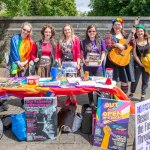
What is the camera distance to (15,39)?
6.07 metres

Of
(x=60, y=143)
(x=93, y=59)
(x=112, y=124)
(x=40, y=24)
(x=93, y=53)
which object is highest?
(x=40, y=24)

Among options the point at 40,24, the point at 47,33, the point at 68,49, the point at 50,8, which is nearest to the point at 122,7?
the point at 50,8

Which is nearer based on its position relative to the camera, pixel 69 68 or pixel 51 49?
pixel 69 68

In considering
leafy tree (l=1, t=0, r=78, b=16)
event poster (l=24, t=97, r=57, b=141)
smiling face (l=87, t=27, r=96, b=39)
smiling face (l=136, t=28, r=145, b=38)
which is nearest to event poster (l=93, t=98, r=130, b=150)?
event poster (l=24, t=97, r=57, b=141)

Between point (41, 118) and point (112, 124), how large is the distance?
3.42ft

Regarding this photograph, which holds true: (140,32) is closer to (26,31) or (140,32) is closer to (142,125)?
(26,31)

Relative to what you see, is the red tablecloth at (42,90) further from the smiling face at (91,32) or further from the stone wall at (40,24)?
the stone wall at (40,24)

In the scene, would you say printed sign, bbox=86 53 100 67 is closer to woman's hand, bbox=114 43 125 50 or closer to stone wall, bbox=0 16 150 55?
woman's hand, bbox=114 43 125 50

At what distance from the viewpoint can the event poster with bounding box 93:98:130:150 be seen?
4602mm

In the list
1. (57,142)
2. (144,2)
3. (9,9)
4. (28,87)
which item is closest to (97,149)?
(57,142)

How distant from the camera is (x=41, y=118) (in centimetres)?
482

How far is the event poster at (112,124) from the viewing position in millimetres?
4602

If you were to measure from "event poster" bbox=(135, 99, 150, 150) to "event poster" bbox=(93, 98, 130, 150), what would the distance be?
28.2 inches

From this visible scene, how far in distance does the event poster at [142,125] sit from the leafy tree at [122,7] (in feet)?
45.3
